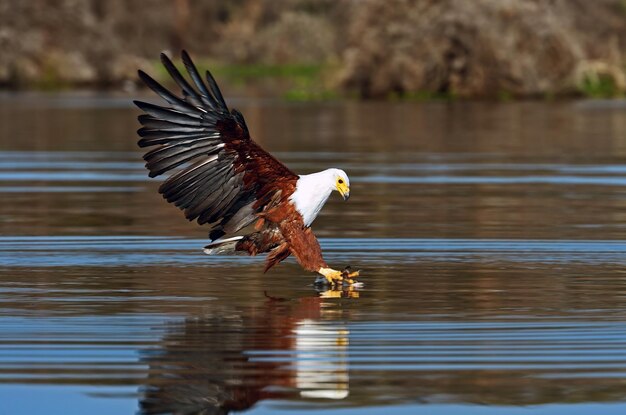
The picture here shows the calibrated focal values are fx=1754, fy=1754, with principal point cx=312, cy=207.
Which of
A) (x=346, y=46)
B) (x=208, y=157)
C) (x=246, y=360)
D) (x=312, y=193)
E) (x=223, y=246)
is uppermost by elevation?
(x=346, y=46)

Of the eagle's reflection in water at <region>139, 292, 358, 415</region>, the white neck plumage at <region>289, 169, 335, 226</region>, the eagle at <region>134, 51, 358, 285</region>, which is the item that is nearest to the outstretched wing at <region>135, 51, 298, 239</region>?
the eagle at <region>134, 51, 358, 285</region>

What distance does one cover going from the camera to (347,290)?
10773 mm

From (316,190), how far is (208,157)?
960 millimetres

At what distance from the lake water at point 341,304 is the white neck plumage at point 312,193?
520mm

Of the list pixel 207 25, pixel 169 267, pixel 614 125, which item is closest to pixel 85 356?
pixel 169 267

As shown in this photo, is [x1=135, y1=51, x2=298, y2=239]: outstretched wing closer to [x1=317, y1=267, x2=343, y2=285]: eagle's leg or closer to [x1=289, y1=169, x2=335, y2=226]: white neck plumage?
[x1=289, y1=169, x2=335, y2=226]: white neck plumage

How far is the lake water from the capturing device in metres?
7.27

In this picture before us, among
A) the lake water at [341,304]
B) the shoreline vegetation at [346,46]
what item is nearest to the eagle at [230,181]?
the lake water at [341,304]

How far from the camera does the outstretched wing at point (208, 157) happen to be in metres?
11.0

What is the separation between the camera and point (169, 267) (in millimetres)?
11938

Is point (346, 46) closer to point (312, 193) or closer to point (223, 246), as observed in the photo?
point (223, 246)

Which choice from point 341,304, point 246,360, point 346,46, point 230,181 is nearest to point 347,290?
point 341,304

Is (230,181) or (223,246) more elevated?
(230,181)

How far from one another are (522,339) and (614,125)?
25.7 m
